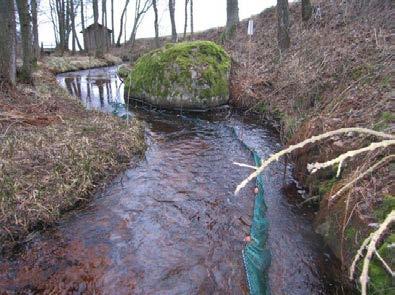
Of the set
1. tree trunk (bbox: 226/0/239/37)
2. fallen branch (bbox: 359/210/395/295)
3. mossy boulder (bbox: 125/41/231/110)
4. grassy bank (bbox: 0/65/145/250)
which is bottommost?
grassy bank (bbox: 0/65/145/250)

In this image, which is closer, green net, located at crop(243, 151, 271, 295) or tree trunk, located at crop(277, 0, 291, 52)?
green net, located at crop(243, 151, 271, 295)

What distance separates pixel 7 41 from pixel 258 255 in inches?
258

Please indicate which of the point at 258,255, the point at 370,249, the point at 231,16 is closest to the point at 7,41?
the point at 258,255

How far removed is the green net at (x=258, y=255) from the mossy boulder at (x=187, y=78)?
538 cm

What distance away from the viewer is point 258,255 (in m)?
3.48

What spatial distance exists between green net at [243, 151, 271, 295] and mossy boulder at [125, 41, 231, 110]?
17.6 feet

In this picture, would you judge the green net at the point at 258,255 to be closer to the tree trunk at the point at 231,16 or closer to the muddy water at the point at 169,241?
the muddy water at the point at 169,241

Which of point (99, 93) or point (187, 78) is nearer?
point (187, 78)

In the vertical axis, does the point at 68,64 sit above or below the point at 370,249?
above

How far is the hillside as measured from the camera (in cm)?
338

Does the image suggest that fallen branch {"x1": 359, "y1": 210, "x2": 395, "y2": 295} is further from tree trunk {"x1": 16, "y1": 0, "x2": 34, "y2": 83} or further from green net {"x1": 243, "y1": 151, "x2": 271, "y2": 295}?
tree trunk {"x1": 16, "y1": 0, "x2": 34, "y2": 83}

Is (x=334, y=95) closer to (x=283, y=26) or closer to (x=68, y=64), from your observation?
(x=283, y=26)

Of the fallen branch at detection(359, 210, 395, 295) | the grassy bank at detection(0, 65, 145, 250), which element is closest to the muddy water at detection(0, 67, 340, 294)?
the grassy bank at detection(0, 65, 145, 250)

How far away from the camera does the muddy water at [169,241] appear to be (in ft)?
10.2
